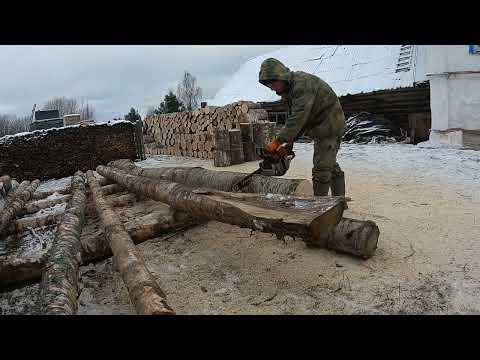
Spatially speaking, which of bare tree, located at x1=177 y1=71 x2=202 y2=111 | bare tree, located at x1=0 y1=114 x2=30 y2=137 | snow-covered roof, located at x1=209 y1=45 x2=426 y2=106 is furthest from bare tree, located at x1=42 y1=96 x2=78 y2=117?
snow-covered roof, located at x1=209 y1=45 x2=426 y2=106

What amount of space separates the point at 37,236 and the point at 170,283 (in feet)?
7.75

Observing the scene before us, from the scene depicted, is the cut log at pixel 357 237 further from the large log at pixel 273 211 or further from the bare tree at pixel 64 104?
the bare tree at pixel 64 104

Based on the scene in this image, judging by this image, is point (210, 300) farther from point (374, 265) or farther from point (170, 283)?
point (374, 265)

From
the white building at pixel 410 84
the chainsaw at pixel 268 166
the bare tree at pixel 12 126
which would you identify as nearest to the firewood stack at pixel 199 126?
the chainsaw at pixel 268 166

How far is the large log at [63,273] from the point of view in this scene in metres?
1.88

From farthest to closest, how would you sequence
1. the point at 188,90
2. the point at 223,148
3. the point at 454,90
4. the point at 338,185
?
the point at 188,90, the point at 454,90, the point at 223,148, the point at 338,185

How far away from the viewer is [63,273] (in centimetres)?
228

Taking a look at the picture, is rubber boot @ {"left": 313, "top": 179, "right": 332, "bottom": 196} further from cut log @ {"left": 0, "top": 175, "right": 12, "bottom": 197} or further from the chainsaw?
cut log @ {"left": 0, "top": 175, "right": 12, "bottom": 197}

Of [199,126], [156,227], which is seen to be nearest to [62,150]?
[199,126]

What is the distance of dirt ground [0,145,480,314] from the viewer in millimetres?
2299

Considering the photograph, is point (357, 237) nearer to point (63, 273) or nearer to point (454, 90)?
point (63, 273)

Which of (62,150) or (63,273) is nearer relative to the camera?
(63,273)

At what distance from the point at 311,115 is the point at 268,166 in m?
0.76
